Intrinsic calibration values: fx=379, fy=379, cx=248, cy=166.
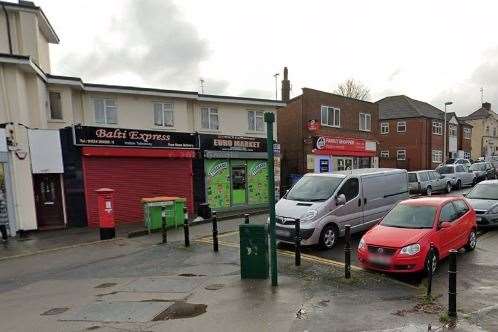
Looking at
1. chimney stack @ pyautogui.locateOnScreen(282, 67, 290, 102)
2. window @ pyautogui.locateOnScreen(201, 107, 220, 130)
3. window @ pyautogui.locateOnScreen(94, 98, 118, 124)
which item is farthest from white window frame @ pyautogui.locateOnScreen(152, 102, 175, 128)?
chimney stack @ pyautogui.locateOnScreen(282, 67, 290, 102)

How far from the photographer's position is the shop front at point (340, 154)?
25406mm

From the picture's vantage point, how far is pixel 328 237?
10.3 metres

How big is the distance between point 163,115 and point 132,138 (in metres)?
2.81

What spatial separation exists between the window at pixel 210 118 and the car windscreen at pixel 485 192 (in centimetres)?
1259

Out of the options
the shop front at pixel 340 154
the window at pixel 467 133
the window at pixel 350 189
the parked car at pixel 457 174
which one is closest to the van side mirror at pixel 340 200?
the window at pixel 350 189

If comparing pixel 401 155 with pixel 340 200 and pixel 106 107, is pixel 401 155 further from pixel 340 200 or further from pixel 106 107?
pixel 340 200

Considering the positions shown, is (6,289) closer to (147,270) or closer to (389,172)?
(147,270)

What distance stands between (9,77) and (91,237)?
6.64 metres

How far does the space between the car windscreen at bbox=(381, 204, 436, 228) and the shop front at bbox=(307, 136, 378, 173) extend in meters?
16.1

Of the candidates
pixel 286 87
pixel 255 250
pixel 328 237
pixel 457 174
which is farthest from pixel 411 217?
pixel 286 87

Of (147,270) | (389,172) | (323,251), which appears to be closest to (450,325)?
(323,251)

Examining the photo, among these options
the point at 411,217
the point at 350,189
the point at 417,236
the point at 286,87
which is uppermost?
the point at 286,87

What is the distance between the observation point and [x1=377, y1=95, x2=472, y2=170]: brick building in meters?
40.2

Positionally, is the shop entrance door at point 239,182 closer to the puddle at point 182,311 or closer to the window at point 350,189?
the window at point 350,189
